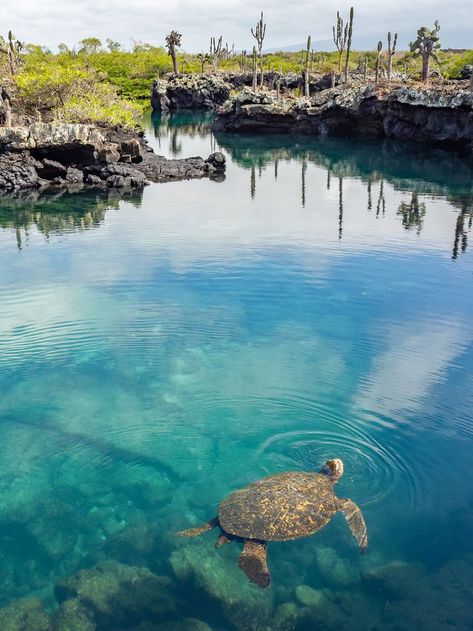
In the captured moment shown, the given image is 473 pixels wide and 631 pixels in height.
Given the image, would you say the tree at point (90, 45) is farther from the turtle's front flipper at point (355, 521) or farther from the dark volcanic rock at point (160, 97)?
the turtle's front flipper at point (355, 521)

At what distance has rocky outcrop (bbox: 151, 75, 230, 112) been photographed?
8256 centimetres

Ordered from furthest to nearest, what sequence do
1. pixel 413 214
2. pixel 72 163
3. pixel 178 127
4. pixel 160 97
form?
pixel 160 97 → pixel 178 127 → pixel 72 163 → pixel 413 214

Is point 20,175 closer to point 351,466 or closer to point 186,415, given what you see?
point 186,415

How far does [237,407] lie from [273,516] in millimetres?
3507

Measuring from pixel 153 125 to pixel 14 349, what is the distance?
58814 millimetres

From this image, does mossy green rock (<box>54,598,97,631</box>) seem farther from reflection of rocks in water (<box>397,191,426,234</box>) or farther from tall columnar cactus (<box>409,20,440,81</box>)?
tall columnar cactus (<box>409,20,440,81</box>)

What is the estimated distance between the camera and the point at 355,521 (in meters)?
7.27

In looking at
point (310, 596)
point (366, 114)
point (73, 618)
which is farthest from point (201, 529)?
point (366, 114)

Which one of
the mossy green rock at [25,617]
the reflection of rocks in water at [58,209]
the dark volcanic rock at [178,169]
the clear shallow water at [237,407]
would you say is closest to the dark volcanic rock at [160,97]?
the dark volcanic rock at [178,169]

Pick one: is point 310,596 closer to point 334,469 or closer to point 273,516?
point 273,516

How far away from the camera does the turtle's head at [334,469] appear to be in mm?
7770

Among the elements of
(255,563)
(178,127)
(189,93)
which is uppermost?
(189,93)

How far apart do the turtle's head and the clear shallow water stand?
332 mm

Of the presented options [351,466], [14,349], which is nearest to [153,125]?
[14,349]
